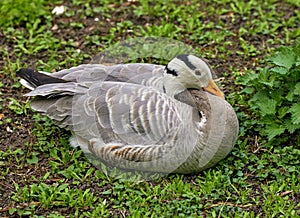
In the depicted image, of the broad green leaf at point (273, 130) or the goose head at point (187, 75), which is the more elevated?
the goose head at point (187, 75)

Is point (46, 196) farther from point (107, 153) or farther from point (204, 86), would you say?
point (204, 86)

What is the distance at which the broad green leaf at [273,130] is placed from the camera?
603 cm

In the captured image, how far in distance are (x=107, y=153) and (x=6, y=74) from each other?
2.13 meters

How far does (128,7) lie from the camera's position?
8.46m

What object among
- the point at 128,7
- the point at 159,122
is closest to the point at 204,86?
the point at 159,122

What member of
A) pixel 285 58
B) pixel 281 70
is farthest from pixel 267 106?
pixel 285 58

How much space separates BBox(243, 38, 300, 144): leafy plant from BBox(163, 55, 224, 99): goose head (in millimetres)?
641

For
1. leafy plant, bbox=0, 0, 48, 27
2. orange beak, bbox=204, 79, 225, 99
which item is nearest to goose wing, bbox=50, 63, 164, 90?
orange beak, bbox=204, 79, 225, 99

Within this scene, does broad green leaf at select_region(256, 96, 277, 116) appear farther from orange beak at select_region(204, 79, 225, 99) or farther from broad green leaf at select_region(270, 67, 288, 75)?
orange beak at select_region(204, 79, 225, 99)

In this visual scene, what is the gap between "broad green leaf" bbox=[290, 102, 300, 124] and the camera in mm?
5903

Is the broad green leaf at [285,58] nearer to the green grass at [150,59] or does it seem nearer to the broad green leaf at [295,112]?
the green grass at [150,59]

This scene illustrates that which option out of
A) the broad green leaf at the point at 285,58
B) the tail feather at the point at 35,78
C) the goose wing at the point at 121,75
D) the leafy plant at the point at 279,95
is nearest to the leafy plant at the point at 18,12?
the tail feather at the point at 35,78

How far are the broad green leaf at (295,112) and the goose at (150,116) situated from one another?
23.6 inches

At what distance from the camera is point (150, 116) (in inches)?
222
